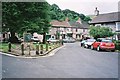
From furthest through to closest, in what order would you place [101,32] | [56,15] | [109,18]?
[56,15], [109,18], [101,32]

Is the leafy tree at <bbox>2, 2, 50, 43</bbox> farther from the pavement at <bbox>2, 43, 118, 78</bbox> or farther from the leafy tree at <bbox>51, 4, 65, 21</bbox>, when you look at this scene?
the leafy tree at <bbox>51, 4, 65, 21</bbox>

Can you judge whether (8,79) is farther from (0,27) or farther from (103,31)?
(103,31)

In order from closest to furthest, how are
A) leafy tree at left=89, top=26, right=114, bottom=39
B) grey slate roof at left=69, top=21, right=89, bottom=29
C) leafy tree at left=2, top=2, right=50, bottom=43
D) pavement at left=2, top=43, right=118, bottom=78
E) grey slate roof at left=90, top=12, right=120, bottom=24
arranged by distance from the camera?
pavement at left=2, top=43, right=118, bottom=78, leafy tree at left=2, top=2, right=50, bottom=43, leafy tree at left=89, top=26, right=114, bottom=39, grey slate roof at left=90, top=12, right=120, bottom=24, grey slate roof at left=69, top=21, right=89, bottom=29

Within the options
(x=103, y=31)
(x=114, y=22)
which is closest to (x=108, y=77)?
(x=103, y=31)

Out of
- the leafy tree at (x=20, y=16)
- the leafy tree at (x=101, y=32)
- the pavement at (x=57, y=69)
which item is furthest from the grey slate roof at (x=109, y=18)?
the pavement at (x=57, y=69)

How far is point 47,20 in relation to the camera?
4688 cm

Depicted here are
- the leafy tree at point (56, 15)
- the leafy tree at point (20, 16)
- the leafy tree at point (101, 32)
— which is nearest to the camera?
the leafy tree at point (20, 16)

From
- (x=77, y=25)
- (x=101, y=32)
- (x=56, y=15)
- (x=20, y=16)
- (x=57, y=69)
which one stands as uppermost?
(x=56, y=15)

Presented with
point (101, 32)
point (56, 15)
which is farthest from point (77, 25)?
point (101, 32)

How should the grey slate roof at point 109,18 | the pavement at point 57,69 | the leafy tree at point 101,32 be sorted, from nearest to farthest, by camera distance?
the pavement at point 57,69
the leafy tree at point 101,32
the grey slate roof at point 109,18

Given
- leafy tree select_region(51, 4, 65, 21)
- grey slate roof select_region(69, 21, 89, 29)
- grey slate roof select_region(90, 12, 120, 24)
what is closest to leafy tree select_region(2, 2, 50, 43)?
grey slate roof select_region(90, 12, 120, 24)

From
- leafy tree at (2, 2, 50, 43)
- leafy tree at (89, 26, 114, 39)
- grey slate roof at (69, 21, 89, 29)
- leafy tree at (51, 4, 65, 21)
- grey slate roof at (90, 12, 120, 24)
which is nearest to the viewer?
leafy tree at (2, 2, 50, 43)

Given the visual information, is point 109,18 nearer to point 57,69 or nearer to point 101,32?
point 101,32

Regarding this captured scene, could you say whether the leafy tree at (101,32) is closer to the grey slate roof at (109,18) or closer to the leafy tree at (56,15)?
the grey slate roof at (109,18)
